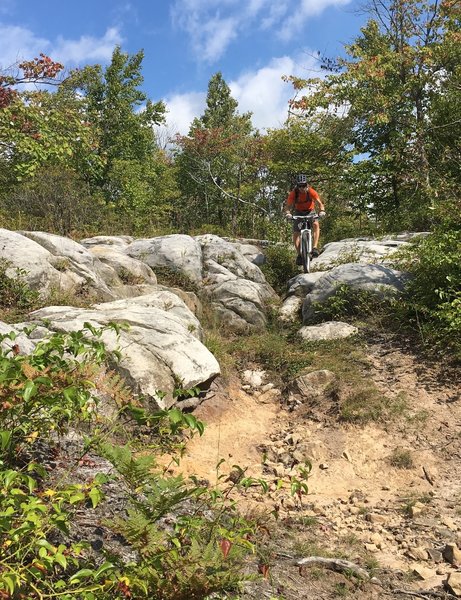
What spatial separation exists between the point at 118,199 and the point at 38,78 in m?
14.0

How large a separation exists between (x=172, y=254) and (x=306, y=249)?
3104mm

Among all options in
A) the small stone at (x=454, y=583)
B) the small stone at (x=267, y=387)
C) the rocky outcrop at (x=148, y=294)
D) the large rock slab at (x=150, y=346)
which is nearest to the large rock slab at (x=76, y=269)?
the rocky outcrop at (x=148, y=294)

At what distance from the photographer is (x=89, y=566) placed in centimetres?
226

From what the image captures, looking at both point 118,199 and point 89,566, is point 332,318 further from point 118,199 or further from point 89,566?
point 118,199

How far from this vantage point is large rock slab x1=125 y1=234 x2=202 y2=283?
34.9ft

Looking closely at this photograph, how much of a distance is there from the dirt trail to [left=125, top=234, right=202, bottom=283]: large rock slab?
14.1 feet

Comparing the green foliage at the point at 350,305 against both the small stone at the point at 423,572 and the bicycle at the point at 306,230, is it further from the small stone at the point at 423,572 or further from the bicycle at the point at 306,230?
the small stone at the point at 423,572

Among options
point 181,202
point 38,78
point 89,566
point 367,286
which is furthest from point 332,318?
point 181,202

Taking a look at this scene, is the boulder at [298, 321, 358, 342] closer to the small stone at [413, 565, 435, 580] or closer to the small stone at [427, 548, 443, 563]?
the small stone at [427, 548, 443, 563]

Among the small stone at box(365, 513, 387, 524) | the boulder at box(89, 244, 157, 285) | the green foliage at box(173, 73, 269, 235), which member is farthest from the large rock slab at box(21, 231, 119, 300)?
the green foliage at box(173, 73, 269, 235)

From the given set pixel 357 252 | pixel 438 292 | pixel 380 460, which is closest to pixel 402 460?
pixel 380 460

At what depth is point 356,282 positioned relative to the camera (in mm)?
8961

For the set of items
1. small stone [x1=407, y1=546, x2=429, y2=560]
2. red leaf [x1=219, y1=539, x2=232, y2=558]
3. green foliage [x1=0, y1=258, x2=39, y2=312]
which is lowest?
small stone [x1=407, y1=546, x2=429, y2=560]

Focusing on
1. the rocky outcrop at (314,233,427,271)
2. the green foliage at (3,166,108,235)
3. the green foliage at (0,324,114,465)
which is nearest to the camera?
the green foliage at (0,324,114,465)
